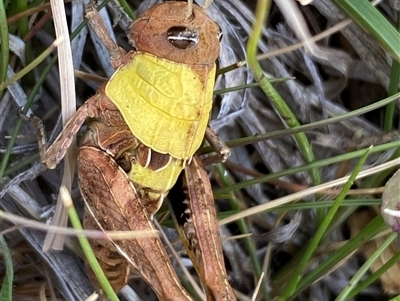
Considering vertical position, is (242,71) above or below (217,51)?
below

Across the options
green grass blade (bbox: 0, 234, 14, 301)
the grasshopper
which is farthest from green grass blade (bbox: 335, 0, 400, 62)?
green grass blade (bbox: 0, 234, 14, 301)

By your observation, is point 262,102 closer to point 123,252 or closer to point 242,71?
point 242,71

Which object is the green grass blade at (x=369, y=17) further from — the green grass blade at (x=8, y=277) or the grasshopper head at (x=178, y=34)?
the green grass blade at (x=8, y=277)

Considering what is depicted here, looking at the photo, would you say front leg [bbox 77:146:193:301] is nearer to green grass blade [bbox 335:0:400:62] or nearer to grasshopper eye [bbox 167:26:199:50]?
grasshopper eye [bbox 167:26:199:50]

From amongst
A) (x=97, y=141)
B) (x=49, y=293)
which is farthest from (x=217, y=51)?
(x=49, y=293)

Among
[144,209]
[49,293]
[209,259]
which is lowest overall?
[49,293]

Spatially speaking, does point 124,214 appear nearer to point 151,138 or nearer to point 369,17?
point 151,138

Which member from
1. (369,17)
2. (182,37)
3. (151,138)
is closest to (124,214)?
(151,138)
